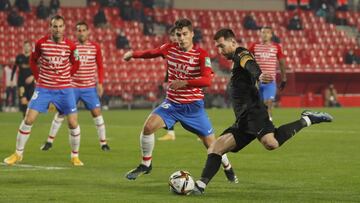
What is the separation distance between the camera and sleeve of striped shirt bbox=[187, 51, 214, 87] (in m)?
12.2

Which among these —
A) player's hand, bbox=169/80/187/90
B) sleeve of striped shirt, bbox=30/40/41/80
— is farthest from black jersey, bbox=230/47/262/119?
sleeve of striped shirt, bbox=30/40/41/80

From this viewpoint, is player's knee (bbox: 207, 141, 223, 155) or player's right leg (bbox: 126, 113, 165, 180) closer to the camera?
player's knee (bbox: 207, 141, 223, 155)

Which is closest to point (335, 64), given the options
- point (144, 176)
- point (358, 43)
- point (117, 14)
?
point (358, 43)

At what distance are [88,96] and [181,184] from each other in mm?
7643

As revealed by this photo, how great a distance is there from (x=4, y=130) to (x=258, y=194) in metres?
15.0

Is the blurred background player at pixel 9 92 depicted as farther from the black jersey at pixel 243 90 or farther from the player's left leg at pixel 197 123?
the black jersey at pixel 243 90

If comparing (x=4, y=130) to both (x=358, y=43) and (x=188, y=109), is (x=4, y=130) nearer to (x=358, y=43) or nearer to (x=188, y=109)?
(x=188, y=109)

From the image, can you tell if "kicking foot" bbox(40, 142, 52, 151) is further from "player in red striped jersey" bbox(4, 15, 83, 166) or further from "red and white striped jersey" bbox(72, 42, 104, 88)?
"player in red striped jersey" bbox(4, 15, 83, 166)

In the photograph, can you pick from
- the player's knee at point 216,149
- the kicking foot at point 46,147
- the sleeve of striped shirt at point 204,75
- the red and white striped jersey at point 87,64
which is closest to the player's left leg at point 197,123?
the sleeve of striped shirt at point 204,75

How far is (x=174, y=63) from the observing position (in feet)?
42.0

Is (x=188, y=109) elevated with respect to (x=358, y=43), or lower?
elevated

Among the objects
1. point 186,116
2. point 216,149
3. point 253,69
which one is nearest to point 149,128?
point 186,116

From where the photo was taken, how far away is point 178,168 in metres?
14.7

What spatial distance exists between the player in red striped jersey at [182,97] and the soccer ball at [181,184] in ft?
4.76
